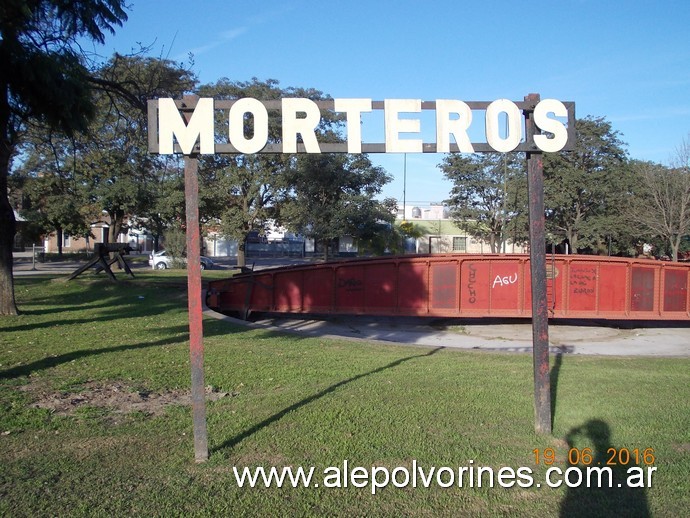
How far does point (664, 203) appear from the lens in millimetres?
36312

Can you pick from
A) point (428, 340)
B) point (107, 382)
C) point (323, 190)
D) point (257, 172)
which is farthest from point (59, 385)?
point (257, 172)

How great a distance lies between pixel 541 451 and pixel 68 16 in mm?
13879

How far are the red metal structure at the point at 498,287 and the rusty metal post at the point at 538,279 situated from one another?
1183 centimetres

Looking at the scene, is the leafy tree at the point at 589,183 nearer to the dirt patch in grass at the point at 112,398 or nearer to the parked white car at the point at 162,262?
the parked white car at the point at 162,262

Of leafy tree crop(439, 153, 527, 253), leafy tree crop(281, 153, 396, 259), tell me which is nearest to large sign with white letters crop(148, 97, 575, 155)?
leafy tree crop(281, 153, 396, 259)

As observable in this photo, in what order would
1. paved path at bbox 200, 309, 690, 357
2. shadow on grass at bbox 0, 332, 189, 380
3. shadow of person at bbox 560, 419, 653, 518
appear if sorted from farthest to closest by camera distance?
paved path at bbox 200, 309, 690, 357, shadow on grass at bbox 0, 332, 189, 380, shadow of person at bbox 560, 419, 653, 518

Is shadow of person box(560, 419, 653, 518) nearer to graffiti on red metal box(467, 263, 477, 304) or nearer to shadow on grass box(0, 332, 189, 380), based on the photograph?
shadow on grass box(0, 332, 189, 380)

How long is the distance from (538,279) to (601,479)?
1.86m

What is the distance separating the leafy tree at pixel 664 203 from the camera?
114 ft

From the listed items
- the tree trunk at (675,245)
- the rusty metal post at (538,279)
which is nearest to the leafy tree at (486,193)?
the tree trunk at (675,245)

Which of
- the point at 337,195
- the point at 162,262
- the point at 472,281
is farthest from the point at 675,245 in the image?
the point at 162,262

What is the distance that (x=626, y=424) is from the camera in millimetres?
6113

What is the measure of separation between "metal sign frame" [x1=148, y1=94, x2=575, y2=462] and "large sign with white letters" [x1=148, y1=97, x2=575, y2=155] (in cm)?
1

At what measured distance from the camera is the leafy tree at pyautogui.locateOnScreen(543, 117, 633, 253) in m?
36.5
